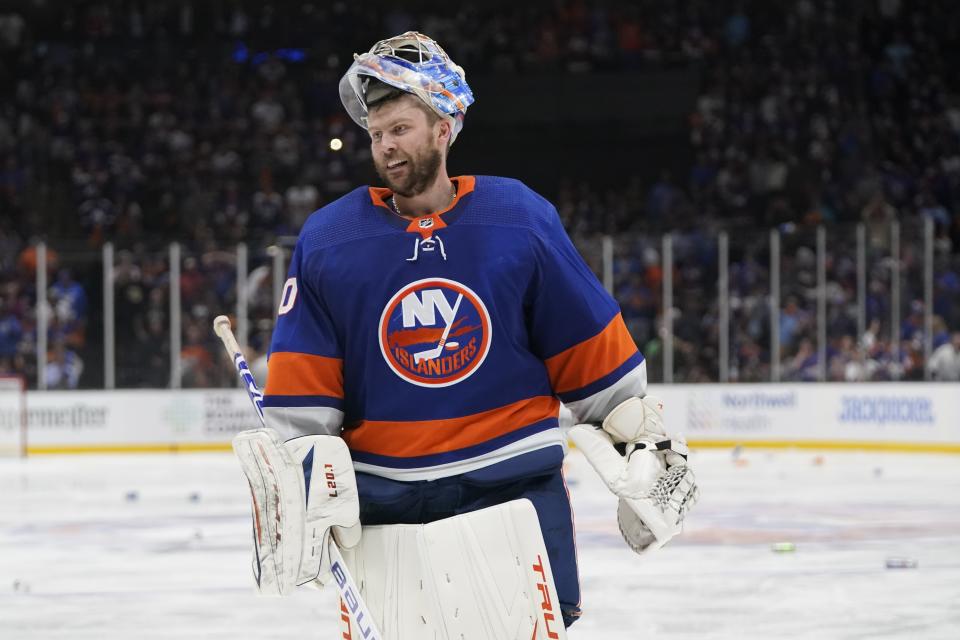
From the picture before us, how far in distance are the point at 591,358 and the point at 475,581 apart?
1.43ft

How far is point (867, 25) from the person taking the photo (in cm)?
2241

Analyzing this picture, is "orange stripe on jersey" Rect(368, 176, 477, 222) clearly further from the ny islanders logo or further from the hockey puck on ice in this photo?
the hockey puck on ice

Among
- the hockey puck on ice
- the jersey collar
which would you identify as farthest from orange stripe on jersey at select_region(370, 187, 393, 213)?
the hockey puck on ice

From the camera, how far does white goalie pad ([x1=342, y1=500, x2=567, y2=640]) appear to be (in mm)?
2729

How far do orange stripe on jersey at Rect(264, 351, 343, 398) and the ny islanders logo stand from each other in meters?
0.12

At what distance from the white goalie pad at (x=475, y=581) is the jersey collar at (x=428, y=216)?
490 mm

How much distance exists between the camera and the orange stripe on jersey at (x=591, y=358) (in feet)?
9.29

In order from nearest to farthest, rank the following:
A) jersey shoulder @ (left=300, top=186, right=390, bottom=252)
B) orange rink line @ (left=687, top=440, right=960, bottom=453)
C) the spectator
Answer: jersey shoulder @ (left=300, top=186, right=390, bottom=252), the spectator, orange rink line @ (left=687, top=440, right=960, bottom=453)

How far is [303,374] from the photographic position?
2.78 metres

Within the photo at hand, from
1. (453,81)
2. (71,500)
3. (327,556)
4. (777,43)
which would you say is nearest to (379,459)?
(327,556)

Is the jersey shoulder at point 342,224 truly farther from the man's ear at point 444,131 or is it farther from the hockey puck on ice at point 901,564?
the hockey puck on ice at point 901,564

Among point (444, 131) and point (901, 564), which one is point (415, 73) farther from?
point (901, 564)

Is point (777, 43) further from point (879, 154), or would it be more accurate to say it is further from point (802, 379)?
point (802, 379)

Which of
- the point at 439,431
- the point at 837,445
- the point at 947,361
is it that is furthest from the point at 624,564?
the point at 837,445
